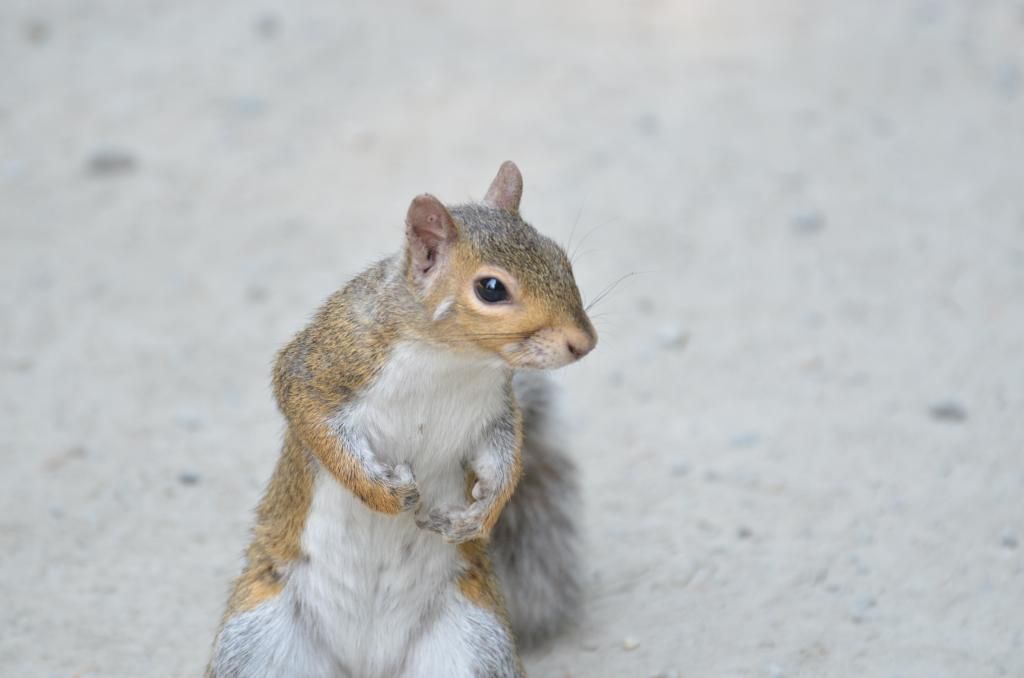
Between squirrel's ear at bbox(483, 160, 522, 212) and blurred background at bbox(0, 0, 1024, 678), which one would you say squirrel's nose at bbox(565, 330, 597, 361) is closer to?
squirrel's ear at bbox(483, 160, 522, 212)

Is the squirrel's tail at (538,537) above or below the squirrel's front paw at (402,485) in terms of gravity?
below

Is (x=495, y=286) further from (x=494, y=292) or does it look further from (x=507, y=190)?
(x=507, y=190)

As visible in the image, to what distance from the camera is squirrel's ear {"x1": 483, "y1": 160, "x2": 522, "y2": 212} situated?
95.4 inches

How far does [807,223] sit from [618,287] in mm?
709

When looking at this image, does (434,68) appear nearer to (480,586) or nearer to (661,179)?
(661,179)

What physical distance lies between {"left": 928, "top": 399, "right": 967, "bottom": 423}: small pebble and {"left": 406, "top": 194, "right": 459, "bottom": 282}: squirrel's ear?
1.90 meters

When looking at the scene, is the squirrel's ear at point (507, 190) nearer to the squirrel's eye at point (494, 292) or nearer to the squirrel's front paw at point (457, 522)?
the squirrel's eye at point (494, 292)

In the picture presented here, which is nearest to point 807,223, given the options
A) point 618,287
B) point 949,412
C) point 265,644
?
point 618,287

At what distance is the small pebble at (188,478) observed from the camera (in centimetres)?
344

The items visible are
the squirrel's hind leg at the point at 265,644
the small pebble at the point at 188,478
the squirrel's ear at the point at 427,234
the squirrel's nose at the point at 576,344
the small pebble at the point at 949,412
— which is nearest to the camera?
the squirrel's nose at the point at 576,344

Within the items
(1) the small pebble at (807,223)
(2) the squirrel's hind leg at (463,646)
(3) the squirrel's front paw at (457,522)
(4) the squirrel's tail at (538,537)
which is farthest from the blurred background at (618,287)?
(3) the squirrel's front paw at (457,522)

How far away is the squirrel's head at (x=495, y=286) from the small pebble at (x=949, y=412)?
177cm

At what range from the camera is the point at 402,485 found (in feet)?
7.52

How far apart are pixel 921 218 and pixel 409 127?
5.63ft
